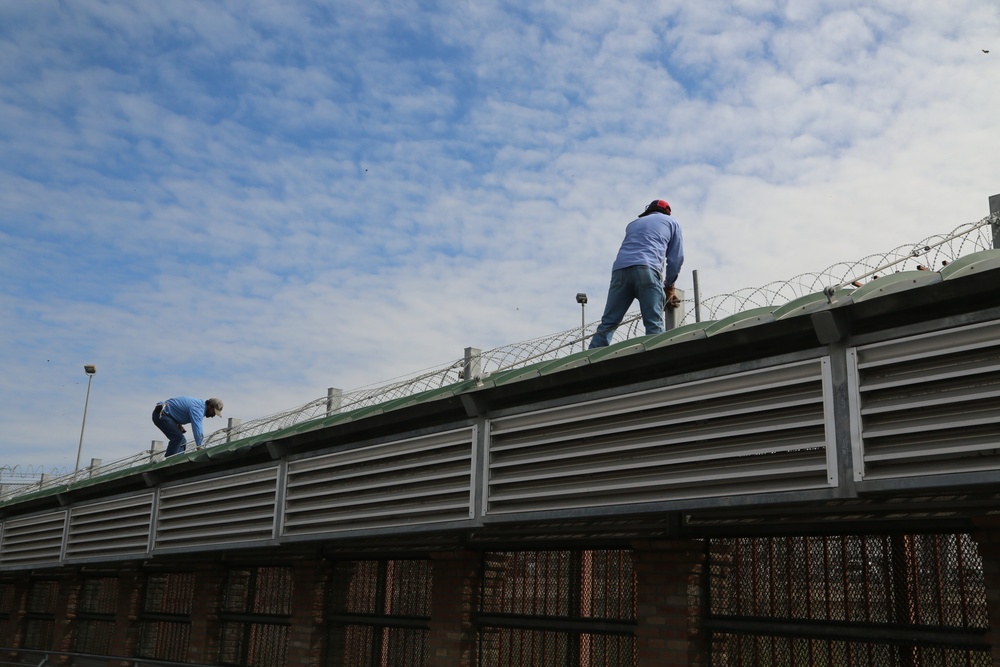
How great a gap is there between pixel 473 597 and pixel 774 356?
4.34 metres

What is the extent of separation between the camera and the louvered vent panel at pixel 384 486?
25.2 ft

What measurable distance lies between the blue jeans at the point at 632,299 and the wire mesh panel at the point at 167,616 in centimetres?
750

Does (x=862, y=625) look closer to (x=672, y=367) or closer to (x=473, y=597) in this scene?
(x=672, y=367)

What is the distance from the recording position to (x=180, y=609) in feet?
44.4

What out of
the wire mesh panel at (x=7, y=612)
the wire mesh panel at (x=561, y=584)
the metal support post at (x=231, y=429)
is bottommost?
the wire mesh panel at (x=7, y=612)

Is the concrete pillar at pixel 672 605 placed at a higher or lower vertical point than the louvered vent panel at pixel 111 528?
lower

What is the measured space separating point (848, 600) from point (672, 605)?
120 centimetres

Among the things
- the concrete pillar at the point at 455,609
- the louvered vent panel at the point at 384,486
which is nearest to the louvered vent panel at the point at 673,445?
the louvered vent panel at the point at 384,486

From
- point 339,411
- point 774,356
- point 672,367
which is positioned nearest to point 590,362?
point 672,367

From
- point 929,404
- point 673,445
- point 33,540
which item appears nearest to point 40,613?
point 33,540

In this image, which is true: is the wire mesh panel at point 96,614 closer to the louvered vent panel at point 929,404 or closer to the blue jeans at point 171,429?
the blue jeans at point 171,429

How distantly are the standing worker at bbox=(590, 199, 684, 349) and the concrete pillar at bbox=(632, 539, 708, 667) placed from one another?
1892mm

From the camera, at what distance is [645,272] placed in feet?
27.2

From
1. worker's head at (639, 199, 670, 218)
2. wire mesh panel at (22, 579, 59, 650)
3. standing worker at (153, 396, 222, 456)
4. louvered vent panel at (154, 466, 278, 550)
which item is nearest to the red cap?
worker's head at (639, 199, 670, 218)
